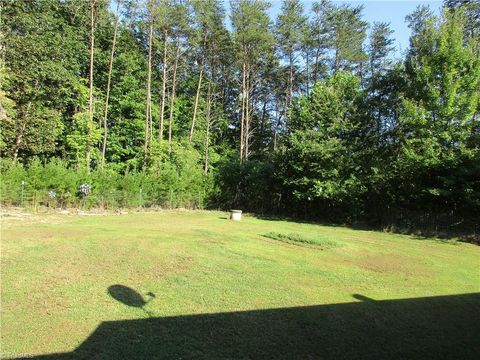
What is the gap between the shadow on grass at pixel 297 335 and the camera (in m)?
4.35

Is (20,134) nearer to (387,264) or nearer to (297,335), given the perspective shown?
(387,264)

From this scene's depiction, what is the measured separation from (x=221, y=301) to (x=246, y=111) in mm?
28750

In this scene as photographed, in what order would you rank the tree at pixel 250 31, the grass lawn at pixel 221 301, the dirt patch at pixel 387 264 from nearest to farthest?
the grass lawn at pixel 221 301, the dirt patch at pixel 387 264, the tree at pixel 250 31

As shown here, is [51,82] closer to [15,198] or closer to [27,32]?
[27,32]

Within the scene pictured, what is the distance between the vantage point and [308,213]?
2314 centimetres

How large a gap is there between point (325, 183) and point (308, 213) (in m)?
3.38

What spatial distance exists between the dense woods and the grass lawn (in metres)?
8.27

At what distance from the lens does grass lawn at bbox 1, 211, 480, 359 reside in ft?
14.9

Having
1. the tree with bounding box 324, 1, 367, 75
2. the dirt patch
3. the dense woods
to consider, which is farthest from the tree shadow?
the tree with bounding box 324, 1, 367, 75

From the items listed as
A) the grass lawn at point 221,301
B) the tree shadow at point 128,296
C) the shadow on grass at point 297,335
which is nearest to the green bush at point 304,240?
the grass lawn at point 221,301

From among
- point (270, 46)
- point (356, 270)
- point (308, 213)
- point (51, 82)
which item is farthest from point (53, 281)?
point (270, 46)

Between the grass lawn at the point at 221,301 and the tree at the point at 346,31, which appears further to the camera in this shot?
the tree at the point at 346,31

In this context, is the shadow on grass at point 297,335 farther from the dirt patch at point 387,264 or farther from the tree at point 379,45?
the tree at point 379,45

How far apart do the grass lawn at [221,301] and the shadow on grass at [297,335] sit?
21 mm
